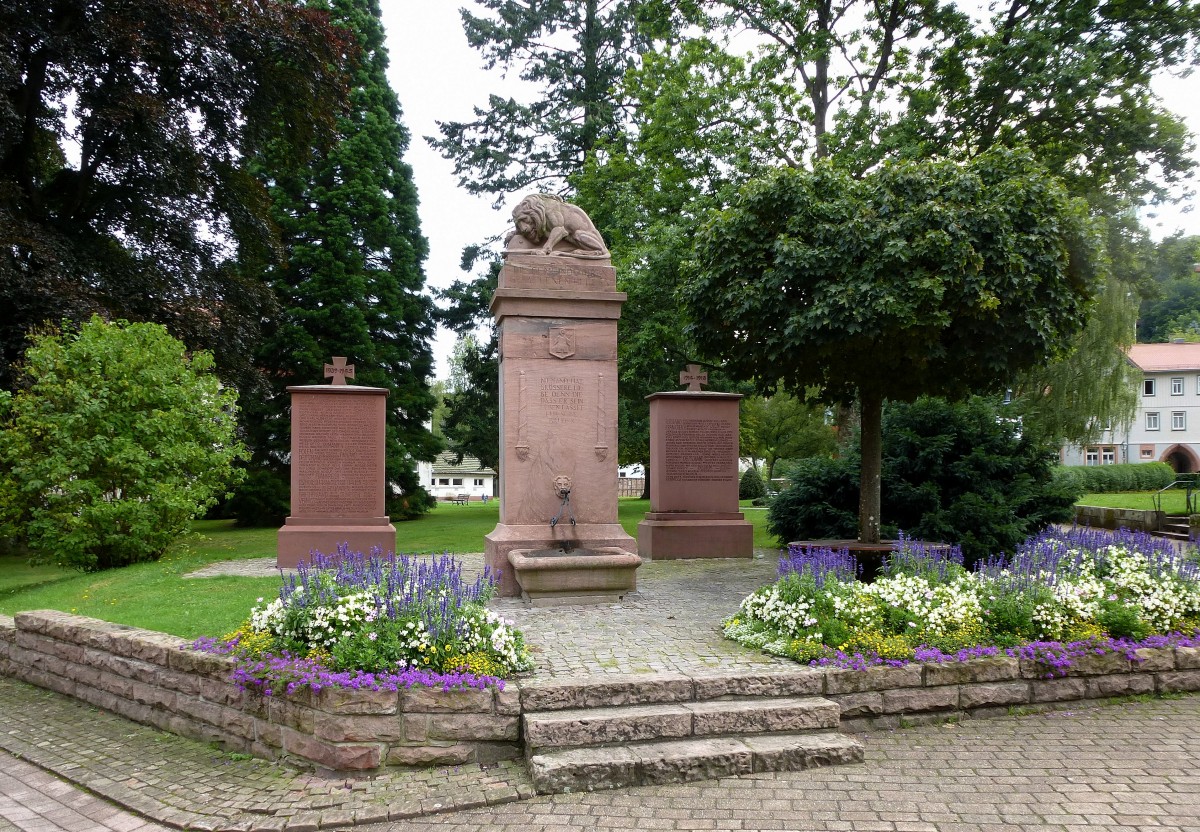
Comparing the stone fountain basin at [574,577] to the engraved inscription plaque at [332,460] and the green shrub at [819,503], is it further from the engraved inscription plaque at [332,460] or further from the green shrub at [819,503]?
the green shrub at [819,503]

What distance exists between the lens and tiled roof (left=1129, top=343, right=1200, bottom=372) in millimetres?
49781

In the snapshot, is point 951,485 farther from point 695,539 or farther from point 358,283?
point 358,283

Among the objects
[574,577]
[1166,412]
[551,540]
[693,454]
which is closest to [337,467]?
[551,540]

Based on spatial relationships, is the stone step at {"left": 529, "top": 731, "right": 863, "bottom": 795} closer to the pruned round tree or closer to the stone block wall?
the stone block wall

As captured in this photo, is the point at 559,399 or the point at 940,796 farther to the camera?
the point at 559,399

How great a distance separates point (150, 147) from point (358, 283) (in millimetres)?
7395

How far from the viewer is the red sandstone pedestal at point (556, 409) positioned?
888cm

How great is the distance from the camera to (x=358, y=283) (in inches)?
882

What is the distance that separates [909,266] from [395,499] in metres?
17.8

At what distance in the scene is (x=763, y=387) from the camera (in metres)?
10.9

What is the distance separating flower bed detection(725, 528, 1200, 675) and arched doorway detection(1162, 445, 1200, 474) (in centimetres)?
5312

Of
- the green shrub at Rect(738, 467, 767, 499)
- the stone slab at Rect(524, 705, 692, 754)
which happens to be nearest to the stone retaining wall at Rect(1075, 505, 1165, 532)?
the green shrub at Rect(738, 467, 767, 499)

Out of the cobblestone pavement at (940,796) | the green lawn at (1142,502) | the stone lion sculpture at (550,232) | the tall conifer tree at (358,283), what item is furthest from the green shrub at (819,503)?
the tall conifer tree at (358,283)

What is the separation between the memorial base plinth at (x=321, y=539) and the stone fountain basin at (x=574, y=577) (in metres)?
3.79
